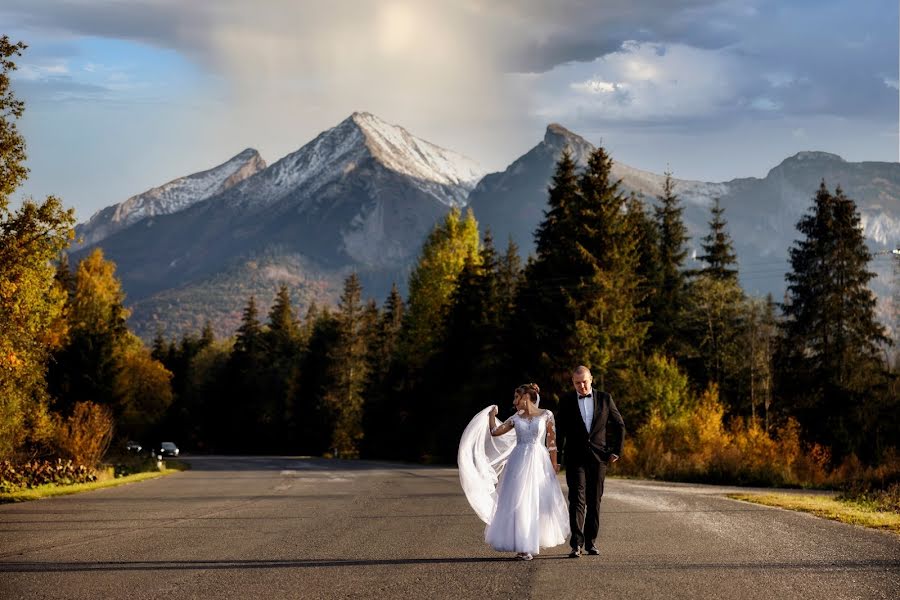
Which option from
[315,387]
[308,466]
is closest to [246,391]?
[315,387]

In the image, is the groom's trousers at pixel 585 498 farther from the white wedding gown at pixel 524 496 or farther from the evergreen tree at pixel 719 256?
the evergreen tree at pixel 719 256

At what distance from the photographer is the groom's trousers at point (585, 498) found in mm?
12664

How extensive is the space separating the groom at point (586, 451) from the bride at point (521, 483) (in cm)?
33

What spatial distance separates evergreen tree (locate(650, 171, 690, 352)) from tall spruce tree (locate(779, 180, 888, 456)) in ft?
21.3

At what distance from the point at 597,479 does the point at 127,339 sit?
7180cm

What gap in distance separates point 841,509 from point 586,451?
8642 mm

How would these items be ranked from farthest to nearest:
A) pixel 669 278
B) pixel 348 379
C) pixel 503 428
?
pixel 348 379 < pixel 669 278 < pixel 503 428

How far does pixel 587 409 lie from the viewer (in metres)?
13.0

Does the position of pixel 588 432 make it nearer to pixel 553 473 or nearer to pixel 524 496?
pixel 553 473

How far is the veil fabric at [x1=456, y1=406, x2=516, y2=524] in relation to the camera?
14.2 metres

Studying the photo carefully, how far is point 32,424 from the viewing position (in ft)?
121

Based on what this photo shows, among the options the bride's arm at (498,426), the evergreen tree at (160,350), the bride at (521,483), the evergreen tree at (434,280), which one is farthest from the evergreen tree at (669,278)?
the evergreen tree at (160,350)

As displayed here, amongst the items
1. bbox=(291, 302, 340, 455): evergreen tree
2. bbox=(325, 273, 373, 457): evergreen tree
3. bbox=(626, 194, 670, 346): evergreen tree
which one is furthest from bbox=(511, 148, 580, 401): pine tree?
bbox=(291, 302, 340, 455): evergreen tree

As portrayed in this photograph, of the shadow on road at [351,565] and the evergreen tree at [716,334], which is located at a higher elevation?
the evergreen tree at [716,334]
